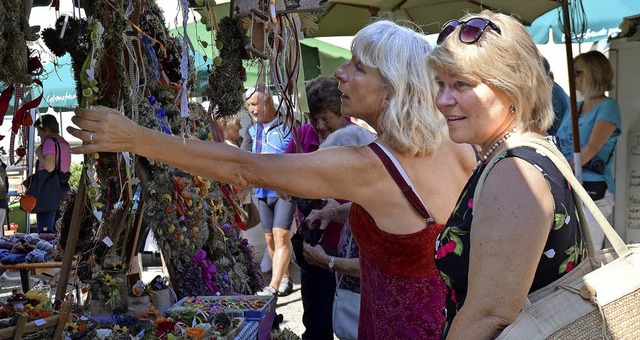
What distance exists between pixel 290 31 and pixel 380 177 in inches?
26.4

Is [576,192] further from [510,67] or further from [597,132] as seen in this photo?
[597,132]

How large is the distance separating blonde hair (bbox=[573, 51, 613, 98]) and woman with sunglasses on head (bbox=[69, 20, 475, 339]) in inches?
151

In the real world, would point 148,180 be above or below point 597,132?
above

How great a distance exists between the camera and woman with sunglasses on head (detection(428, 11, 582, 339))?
56.2 inches

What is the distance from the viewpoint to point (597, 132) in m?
5.74

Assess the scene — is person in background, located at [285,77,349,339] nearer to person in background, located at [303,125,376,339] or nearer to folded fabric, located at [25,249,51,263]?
person in background, located at [303,125,376,339]

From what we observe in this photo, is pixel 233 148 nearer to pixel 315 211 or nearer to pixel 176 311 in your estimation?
pixel 176 311

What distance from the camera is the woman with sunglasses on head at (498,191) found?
143 centimetres

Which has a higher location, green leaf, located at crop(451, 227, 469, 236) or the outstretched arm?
the outstretched arm

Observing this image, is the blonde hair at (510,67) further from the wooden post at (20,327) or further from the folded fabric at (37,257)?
A: the folded fabric at (37,257)

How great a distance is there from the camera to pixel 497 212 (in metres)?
1.44

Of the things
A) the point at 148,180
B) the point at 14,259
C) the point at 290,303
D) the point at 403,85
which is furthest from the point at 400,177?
the point at 290,303

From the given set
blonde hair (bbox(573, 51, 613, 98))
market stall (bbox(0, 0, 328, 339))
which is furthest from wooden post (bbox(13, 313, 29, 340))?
blonde hair (bbox(573, 51, 613, 98))

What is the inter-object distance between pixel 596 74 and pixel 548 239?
478cm
